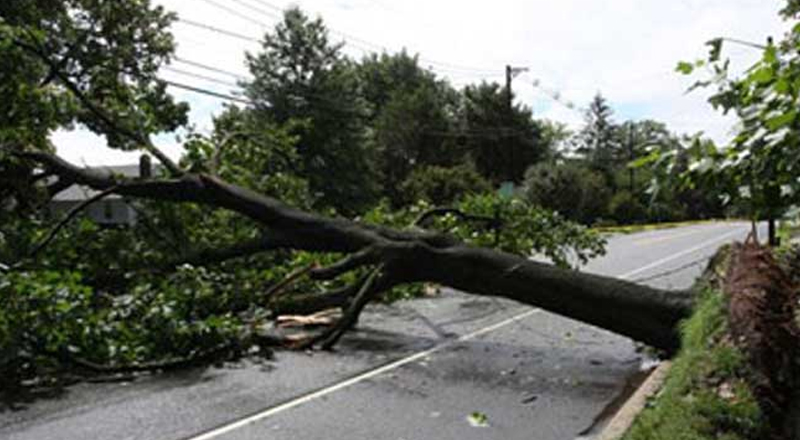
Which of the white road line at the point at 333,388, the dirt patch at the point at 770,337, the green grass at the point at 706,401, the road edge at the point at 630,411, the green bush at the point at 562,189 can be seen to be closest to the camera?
the green grass at the point at 706,401

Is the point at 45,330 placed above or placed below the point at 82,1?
below

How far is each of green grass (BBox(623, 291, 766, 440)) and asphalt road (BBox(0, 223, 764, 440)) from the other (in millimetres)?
917

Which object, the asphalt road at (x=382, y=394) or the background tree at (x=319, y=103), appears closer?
the asphalt road at (x=382, y=394)

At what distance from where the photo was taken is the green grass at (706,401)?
138 inches

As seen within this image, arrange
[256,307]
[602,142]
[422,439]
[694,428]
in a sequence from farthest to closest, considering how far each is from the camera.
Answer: [602,142]
[256,307]
[422,439]
[694,428]

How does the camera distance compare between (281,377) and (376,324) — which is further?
(376,324)

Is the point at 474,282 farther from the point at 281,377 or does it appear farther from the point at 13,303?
the point at 13,303

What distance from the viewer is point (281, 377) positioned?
640cm

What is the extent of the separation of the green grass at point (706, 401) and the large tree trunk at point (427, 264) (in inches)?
60.8

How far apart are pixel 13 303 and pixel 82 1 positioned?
20.2 m

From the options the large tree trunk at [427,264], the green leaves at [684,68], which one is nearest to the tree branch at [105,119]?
the large tree trunk at [427,264]

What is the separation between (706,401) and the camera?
3770 mm

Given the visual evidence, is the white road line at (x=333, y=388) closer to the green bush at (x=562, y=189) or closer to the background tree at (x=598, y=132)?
the green bush at (x=562, y=189)

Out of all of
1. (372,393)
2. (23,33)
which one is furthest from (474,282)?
(23,33)
